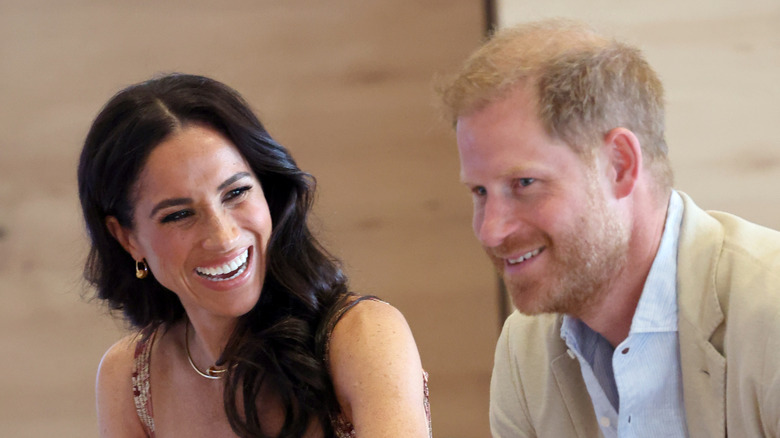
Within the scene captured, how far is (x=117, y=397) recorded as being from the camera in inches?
78.7

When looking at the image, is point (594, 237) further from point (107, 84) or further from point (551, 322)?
point (107, 84)

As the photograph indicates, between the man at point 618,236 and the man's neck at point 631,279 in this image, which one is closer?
the man at point 618,236

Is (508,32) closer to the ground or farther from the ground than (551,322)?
farther from the ground

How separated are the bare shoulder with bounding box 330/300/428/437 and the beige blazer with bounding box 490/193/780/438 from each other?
257 mm

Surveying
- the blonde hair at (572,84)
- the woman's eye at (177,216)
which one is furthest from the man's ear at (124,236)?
the blonde hair at (572,84)

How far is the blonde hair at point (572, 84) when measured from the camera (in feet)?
4.50

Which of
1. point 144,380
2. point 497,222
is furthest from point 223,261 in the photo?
point 497,222

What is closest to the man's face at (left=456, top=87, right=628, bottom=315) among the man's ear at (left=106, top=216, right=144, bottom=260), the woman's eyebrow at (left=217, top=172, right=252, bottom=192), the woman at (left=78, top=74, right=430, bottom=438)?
the woman at (left=78, top=74, right=430, bottom=438)

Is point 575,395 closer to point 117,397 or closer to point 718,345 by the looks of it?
point 718,345

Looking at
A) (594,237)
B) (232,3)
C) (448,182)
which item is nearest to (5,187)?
(232,3)

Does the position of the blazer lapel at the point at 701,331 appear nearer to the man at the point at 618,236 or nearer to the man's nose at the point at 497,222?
the man at the point at 618,236

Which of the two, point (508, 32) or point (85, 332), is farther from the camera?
point (85, 332)

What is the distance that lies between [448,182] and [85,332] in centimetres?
140

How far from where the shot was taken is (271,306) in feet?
6.05
